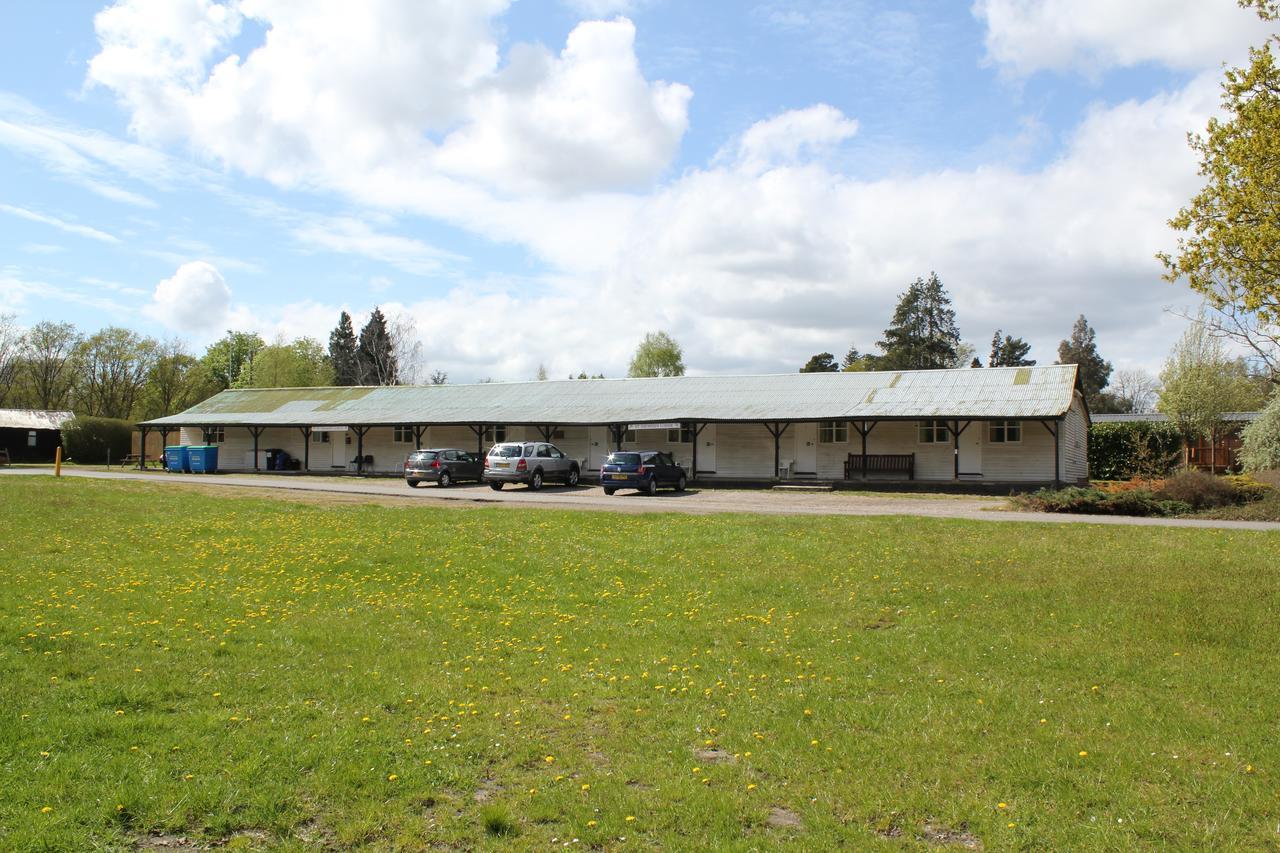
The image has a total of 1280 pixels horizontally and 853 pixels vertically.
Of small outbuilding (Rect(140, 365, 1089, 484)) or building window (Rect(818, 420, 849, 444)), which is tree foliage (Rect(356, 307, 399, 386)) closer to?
small outbuilding (Rect(140, 365, 1089, 484))

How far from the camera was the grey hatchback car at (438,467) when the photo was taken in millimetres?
33156

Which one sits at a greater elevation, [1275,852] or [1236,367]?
[1236,367]

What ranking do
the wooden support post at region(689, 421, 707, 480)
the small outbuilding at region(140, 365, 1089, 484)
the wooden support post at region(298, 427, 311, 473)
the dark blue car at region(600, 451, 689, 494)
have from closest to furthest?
the dark blue car at region(600, 451, 689, 494)
the small outbuilding at region(140, 365, 1089, 484)
the wooden support post at region(689, 421, 707, 480)
the wooden support post at region(298, 427, 311, 473)

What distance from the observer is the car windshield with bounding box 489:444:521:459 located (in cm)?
3219

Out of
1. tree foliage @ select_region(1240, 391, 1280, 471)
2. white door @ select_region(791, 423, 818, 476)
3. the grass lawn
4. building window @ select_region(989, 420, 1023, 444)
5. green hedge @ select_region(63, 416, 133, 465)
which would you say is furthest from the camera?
green hedge @ select_region(63, 416, 133, 465)

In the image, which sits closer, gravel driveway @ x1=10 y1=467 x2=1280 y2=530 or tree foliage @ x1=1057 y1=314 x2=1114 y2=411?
gravel driveway @ x1=10 y1=467 x2=1280 y2=530

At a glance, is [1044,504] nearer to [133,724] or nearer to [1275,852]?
[1275,852]

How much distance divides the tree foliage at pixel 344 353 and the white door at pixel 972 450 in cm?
7135

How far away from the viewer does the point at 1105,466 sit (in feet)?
126

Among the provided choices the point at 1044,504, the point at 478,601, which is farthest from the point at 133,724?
the point at 1044,504

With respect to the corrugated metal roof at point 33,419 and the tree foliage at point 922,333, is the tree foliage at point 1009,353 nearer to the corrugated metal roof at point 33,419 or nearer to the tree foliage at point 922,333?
the tree foliage at point 922,333

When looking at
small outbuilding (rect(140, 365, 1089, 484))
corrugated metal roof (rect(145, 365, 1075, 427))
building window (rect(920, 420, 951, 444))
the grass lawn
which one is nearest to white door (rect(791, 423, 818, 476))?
small outbuilding (rect(140, 365, 1089, 484))

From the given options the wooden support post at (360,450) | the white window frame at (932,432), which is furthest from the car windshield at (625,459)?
the wooden support post at (360,450)

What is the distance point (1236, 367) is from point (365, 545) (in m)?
57.7
